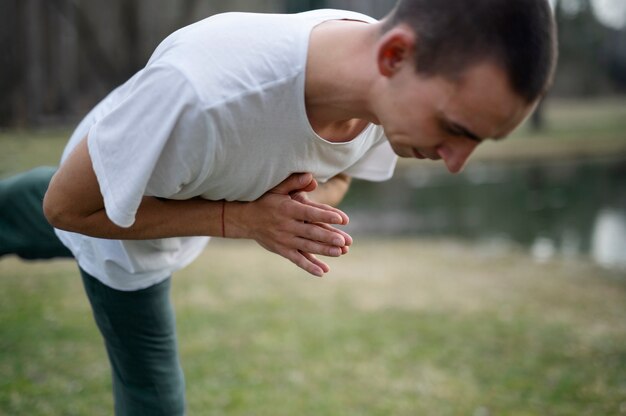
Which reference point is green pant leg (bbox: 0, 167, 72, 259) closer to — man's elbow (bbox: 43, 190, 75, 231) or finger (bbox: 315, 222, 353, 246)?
man's elbow (bbox: 43, 190, 75, 231)

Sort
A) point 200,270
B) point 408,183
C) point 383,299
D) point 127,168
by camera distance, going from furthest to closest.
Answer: point 408,183
point 200,270
point 383,299
point 127,168

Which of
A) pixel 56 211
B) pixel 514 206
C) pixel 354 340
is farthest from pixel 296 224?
pixel 514 206

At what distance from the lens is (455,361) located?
4332 millimetres

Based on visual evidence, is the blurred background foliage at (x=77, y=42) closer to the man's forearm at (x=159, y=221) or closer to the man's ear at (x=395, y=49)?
the man's forearm at (x=159, y=221)

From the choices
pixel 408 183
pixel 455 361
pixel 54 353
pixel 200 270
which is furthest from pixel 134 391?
pixel 408 183

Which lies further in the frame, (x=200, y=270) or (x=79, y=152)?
(x=200, y=270)

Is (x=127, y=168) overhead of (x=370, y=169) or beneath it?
overhead

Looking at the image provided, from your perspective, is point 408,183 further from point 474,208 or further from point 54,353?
point 54,353

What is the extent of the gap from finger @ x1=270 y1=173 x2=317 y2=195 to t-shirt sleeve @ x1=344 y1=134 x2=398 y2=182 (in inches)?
19.6

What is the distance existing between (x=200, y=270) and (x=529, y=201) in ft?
20.9

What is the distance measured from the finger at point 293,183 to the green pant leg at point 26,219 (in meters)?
0.87

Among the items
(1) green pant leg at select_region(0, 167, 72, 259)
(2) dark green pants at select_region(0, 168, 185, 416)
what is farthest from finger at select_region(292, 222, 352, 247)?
(1) green pant leg at select_region(0, 167, 72, 259)

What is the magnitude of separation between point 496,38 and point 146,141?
752 mm

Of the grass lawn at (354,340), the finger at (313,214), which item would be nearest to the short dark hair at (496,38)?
the finger at (313,214)
